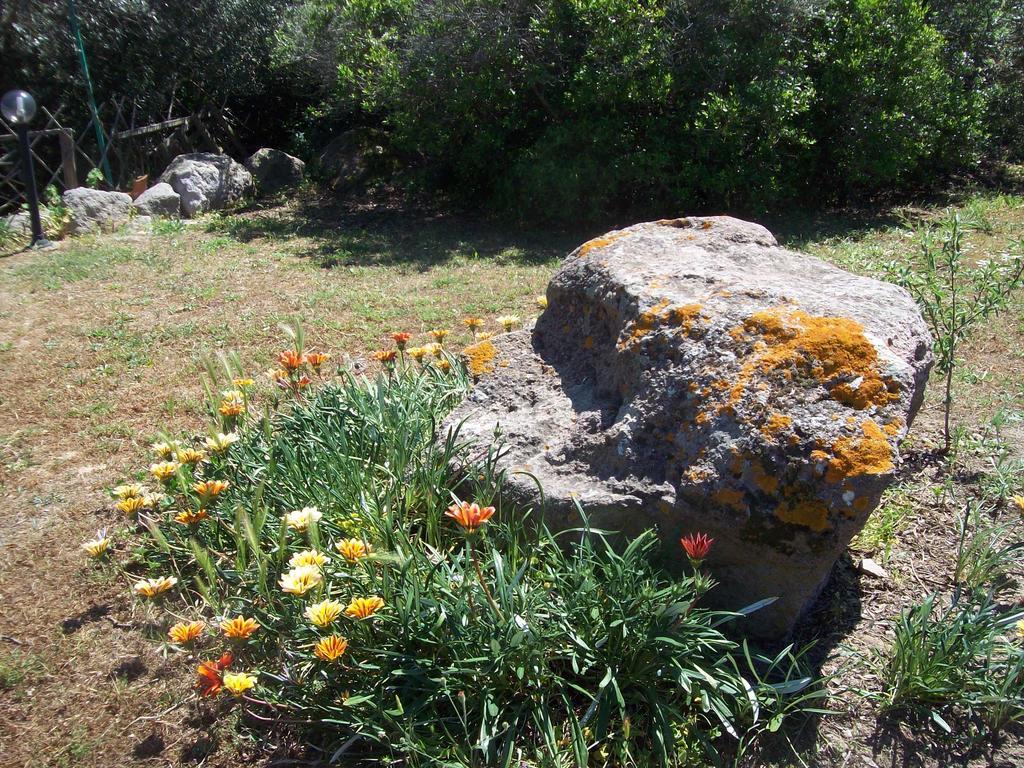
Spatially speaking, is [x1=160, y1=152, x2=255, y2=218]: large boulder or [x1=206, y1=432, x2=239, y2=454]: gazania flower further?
[x1=160, y1=152, x2=255, y2=218]: large boulder

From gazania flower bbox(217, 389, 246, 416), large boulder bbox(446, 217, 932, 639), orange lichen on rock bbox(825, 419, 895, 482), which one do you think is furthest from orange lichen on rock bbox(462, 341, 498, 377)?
orange lichen on rock bbox(825, 419, 895, 482)

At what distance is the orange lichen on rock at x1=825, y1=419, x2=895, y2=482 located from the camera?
7.80 feet

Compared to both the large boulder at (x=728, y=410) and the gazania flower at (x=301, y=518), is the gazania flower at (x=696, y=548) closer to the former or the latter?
the large boulder at (x=728, y=410)

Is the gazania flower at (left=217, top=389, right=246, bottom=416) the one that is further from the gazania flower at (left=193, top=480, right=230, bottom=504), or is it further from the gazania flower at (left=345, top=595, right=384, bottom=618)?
the gazania flower at (left=345, top=595, right=384, bottom=618)

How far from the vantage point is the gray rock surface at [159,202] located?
9367mm

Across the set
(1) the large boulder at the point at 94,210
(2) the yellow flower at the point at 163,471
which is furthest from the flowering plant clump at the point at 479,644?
(1) the large boulder at the point at 94,210

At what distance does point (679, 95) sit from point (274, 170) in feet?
19.6

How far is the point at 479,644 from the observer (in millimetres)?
2387

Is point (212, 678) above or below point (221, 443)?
below

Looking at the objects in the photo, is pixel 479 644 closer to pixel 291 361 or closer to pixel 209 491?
pixel 209 491

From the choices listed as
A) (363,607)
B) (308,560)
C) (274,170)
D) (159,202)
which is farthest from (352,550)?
(274,170)

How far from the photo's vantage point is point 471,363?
3.51 m

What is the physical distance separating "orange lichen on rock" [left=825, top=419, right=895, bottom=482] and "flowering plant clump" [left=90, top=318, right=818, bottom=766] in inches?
18.2

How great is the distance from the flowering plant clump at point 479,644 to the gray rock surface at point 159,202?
7.50 meters
